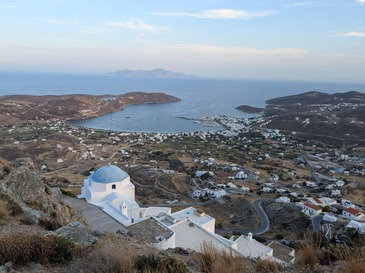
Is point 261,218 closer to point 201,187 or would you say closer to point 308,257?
point 201,187

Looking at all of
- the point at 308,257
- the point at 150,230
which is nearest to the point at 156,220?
the point at 150,230

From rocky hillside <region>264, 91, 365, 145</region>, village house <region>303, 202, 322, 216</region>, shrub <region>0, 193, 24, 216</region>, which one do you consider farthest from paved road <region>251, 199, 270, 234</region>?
rocky hillside <region>264, 91, 365, 145</region>

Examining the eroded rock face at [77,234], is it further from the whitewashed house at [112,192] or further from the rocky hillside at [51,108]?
the rocky hillside at [51,108]

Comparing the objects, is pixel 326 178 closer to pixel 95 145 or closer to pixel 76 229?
pixel 95 145

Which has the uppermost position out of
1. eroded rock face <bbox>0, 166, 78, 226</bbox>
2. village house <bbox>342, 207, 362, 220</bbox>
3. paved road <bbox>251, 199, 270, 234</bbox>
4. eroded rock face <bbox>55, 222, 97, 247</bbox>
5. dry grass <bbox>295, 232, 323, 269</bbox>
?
dry grass <bbox>295, 232, 323, 269</bbox>

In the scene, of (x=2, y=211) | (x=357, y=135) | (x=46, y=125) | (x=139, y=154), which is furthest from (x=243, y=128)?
(x=2, y=211)

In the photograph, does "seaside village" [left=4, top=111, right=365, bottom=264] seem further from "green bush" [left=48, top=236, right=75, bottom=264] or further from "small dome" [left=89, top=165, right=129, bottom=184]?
"green bush" [left=48, top=236, right=75, bottom=264]

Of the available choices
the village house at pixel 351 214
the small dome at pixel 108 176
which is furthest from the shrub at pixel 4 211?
the village house at pixel 351 214
